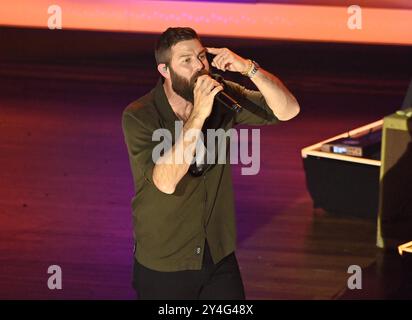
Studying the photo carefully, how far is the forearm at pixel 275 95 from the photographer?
4.02 meters

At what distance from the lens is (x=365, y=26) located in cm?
1170

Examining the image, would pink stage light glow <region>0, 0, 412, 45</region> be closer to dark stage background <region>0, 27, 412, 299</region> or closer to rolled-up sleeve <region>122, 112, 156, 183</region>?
dark stage background <region>0, 27, 412, 299</region>

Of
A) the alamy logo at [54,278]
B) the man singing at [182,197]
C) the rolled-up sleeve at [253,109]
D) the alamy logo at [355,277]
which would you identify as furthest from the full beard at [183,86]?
the alamy logo at [355,277]

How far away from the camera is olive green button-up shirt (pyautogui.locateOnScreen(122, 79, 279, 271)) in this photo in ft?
12.8

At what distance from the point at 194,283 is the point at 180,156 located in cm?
54

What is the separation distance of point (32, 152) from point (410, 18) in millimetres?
4609

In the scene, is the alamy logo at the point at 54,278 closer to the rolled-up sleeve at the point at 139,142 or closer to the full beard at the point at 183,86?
the rolled-up sleeve at the point at 139,142

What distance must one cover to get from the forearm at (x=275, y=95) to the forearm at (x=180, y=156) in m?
0.42

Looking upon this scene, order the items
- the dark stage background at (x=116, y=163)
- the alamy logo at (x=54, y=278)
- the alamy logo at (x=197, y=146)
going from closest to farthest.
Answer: the alamy logo at (x=197, y=146)
the alamy logo at (x=54, y=278)
the dark stage background at (x=116, y=163)

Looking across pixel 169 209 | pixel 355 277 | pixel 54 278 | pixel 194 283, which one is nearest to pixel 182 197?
pixel 169 209

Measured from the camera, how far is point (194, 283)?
3.98 metres
